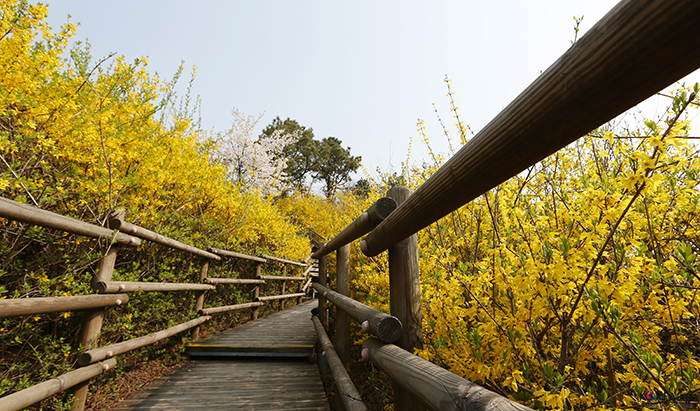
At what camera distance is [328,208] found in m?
21.0

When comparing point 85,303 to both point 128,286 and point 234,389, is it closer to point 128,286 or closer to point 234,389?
point 128,286

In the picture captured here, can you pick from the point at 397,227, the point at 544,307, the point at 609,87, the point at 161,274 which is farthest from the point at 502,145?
the point at 161,274

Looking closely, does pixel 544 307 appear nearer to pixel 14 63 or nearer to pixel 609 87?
pixel 609 87

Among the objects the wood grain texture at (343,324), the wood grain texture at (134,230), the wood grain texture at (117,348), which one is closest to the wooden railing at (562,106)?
the wood grain texture at (343,324)

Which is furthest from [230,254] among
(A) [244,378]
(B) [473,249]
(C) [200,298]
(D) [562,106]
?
(D) [562,106]

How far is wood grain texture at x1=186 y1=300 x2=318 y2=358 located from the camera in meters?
4.16

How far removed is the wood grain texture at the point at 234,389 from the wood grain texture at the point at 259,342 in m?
0.15

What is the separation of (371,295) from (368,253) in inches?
74.2

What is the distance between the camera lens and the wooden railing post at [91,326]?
2.34 meters

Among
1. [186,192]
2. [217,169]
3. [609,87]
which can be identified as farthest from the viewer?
[217,169]

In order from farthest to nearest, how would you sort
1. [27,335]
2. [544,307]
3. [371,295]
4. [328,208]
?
[328,208] < [371,295] < [27,335] < [544,307]

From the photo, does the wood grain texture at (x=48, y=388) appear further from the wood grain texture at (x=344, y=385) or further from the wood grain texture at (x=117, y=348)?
the wood grain texture at (x=344, y=385)

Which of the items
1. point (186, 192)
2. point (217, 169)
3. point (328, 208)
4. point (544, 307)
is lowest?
point (544, 307)

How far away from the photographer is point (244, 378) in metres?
3.53
